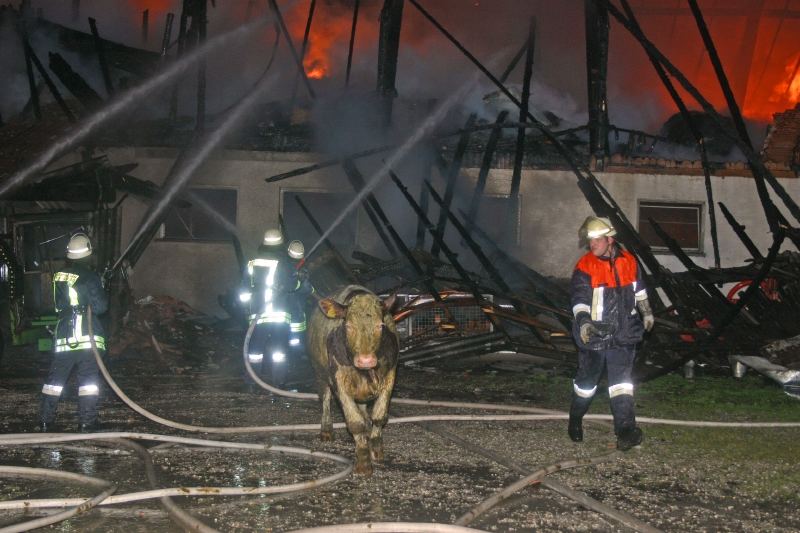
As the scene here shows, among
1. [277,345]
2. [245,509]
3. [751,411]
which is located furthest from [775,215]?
[245,509]

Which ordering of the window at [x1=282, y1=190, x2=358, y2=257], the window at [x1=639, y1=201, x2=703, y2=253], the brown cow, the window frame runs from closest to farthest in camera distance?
the brown cow
the window frame
the window at [x1=639, y1=201, x2=703, y2=253]
the window at [x1=282, y1=190, x2=358, y2=257]

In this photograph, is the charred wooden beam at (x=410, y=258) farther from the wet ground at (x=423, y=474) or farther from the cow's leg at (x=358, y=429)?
the cow's leg at (x=358, y=429)

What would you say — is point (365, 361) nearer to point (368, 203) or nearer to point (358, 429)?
point (358, 429)

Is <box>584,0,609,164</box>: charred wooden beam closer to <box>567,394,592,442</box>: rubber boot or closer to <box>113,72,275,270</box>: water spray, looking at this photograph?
<box>113,72,275,270</box>: water spray

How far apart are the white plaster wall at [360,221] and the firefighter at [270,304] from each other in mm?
5605

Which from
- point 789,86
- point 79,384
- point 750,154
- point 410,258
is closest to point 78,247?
point 79,384

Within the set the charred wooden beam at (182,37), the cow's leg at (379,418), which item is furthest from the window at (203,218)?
the cow's leg at (379,418)

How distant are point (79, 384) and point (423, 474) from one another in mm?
3413

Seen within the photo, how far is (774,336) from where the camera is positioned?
1016 centimetres

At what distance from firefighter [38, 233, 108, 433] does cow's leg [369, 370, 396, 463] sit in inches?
107

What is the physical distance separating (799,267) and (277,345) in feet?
22.5

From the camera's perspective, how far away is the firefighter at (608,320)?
653 centimetres

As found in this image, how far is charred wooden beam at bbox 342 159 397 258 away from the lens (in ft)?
43.2

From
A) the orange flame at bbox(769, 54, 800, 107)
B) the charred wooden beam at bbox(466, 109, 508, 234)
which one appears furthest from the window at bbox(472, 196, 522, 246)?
the orange flame at bbox(769, 54, 800, 107)
